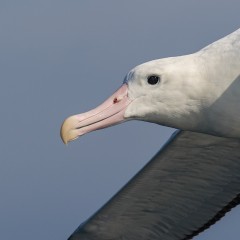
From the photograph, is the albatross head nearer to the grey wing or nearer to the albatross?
the albatross

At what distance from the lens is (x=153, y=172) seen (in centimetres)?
2139

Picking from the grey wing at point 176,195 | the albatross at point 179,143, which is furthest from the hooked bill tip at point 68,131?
the grey wing at point 176,195

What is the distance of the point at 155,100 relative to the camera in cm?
1933

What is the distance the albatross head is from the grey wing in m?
1.55

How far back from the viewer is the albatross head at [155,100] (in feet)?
62.8

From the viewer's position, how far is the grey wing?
21094 mm

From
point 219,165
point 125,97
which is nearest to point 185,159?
point 219,165

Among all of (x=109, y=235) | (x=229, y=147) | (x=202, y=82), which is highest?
(x=202, y=82)

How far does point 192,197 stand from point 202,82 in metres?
3.18

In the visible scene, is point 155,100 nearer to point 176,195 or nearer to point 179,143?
point 179,143

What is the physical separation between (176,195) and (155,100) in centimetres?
295

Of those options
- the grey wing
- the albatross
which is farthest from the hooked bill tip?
the grey wing

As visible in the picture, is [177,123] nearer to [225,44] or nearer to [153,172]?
[225,44]

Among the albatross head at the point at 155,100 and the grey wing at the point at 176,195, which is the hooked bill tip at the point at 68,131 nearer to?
the albatross head at the point at 155,100
